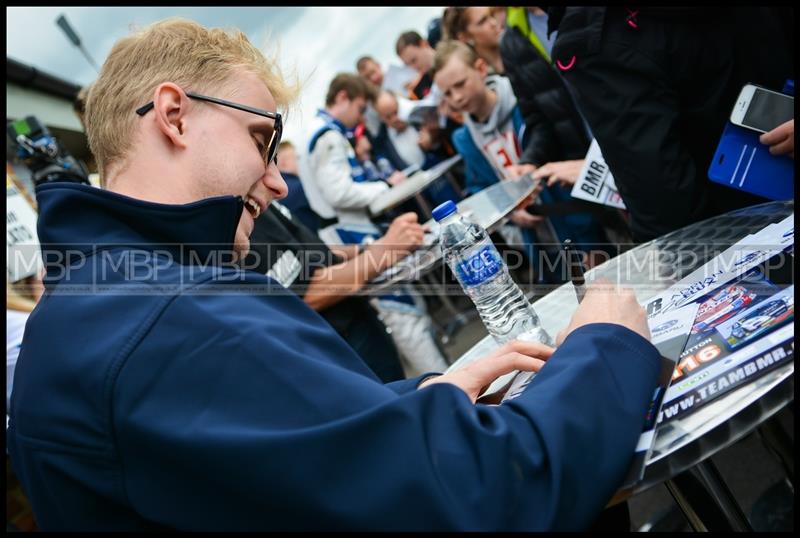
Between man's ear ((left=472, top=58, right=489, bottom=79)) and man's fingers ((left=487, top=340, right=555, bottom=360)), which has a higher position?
man's ear ((left=472, top=58, right=489, bottom=79))

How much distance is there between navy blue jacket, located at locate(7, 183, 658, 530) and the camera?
0.71m

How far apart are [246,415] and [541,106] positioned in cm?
289

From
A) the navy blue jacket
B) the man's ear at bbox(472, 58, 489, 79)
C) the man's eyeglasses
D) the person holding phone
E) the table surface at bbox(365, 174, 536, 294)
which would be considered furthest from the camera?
the man's ear at bbox(472, 58, 489, 79)

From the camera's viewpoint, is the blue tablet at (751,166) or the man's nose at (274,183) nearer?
the man's nose at (274,183)

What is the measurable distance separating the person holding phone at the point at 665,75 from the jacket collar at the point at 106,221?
1471 mm

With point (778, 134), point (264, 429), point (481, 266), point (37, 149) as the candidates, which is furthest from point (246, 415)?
point (37, 149)

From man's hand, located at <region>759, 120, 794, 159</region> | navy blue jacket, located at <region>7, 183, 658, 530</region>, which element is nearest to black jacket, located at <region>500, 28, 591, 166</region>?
man's hand, located at <region>759, 120, 794, 159</region>

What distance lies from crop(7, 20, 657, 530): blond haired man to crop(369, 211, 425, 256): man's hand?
187cm

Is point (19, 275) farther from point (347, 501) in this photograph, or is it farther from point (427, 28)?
point (427, 28)

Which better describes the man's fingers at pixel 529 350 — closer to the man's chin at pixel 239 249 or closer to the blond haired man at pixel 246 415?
the blond haired man at pixel 246 415

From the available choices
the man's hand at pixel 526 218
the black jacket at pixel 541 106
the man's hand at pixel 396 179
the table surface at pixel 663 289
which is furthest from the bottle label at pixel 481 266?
the man's hand at pixel 396 179

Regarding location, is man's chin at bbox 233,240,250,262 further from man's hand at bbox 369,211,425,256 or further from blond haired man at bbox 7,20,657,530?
man's hand at bbox 369,211,425,256

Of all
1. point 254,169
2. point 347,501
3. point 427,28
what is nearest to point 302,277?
point 254,169

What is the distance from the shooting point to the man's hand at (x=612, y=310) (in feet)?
3.20
